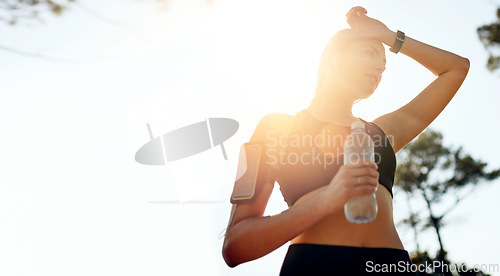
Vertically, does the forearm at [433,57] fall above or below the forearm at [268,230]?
above

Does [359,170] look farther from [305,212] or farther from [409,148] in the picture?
[409,148]

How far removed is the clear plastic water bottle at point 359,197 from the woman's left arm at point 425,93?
0.77 meters

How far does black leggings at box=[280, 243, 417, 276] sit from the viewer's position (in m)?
1.64

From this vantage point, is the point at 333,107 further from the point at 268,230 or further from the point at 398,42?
the point at 268,230

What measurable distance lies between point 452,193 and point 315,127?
21.7 meters

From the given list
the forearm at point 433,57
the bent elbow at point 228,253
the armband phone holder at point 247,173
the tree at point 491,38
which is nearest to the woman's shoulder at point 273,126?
the armband phone holder at point 247,173

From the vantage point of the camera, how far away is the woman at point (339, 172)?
163 cm

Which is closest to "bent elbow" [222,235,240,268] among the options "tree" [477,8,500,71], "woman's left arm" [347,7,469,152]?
"woman's left arm" [347,7,469,152]

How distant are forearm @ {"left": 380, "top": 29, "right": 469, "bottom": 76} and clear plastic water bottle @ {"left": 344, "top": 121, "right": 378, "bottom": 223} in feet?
3.44

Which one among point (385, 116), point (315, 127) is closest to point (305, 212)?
point (315, 127)

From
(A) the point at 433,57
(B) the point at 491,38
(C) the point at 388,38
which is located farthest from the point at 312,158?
(B) the point at 491,38

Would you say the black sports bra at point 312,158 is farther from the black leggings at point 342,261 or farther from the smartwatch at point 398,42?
the smartwatch at point 398,42

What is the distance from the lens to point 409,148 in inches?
854

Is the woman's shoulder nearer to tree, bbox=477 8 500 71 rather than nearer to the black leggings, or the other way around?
the black leggings
